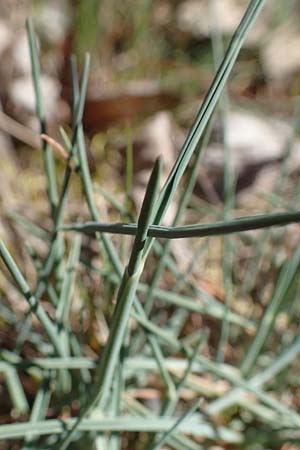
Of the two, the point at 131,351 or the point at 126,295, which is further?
the point at 131,351

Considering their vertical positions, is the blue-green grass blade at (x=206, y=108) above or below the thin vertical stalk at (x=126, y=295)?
above

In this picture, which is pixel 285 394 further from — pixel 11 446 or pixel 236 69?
pixel 236 69

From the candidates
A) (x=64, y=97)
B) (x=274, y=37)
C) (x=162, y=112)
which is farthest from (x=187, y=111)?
(x=274, y=37)

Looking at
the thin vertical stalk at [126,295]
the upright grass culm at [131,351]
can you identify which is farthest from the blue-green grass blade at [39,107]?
the thin vertical stalk at [126,295]

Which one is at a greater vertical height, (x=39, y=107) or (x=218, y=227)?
(x=39, y=107)

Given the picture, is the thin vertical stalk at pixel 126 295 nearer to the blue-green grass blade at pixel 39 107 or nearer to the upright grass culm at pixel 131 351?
the upright grass culm at pixel 131 351

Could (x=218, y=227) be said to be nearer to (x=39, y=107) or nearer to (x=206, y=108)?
(x=206, y=108)

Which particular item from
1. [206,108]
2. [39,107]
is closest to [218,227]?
[206,108]

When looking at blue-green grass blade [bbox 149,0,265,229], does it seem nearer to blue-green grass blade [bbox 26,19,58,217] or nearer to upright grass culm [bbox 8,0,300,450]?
upright grass culm [bbox 8,0,300,450]

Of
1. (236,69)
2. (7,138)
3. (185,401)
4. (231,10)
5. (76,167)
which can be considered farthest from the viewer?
(231,10)

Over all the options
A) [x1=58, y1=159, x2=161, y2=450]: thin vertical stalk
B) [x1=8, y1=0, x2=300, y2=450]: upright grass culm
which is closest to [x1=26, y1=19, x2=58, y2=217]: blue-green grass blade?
[x1=8, y1=0, x2=300, y2=450]: upright grass culm

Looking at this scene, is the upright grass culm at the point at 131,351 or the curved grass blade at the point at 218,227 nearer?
the curved grass blade at the point at 218,227
